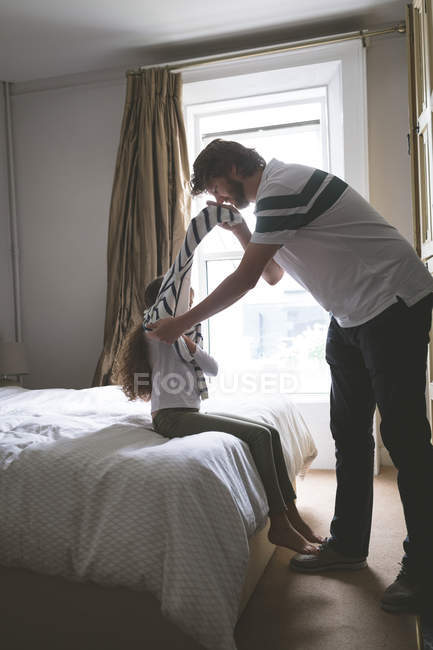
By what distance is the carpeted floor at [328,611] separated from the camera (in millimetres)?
1456

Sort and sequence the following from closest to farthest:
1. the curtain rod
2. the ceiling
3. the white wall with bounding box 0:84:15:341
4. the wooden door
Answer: the wooden door → the ceiling → the curtain rod → the white wall with bounding box 0:84:15:341

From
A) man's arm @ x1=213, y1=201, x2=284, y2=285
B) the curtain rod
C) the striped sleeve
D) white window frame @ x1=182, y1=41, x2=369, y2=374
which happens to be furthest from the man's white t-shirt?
the curtain rod

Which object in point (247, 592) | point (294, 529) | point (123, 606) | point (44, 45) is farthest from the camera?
point (44, 45)

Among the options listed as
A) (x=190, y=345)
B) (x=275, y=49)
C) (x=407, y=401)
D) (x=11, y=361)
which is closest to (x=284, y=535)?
(x=407, y=401)

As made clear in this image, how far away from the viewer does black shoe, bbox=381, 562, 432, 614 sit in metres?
1.58

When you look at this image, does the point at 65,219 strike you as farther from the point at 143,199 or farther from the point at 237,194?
the point at 237,194

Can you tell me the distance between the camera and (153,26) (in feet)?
11.2

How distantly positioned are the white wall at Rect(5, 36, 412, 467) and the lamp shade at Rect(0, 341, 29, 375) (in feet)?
1.39

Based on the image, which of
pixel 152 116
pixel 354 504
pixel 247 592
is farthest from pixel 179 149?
pixel 247 592

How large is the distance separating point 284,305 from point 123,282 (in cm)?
115

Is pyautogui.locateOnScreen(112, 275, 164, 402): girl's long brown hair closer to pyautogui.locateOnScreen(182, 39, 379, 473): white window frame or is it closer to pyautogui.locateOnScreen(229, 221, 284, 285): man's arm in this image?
pyautogui.locateOnScreen(229, 221, 284, 285): man's arm

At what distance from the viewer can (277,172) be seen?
5.56 feet

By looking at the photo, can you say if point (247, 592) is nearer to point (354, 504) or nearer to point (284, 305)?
point (354, 504)

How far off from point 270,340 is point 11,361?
179cm
